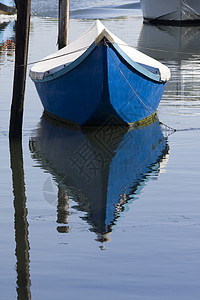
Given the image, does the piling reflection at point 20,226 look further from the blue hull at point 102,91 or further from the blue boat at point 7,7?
the blue boat at point 7,7

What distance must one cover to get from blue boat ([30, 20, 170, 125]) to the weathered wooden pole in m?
1.26

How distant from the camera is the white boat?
3788cm

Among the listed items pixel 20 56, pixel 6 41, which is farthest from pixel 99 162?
pixel 6 41

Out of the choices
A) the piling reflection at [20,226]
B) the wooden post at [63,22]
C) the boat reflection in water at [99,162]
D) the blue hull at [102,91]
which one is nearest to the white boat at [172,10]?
the wooden post at [63,22]

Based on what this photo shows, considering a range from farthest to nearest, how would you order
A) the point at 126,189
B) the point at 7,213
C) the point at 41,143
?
the point at 41,143, the point at 126,189, the point at 7,213

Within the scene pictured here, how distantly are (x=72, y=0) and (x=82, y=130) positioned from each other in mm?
48386

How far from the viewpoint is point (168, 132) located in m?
12.3

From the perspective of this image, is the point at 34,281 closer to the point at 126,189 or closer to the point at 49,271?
the point at 49,271

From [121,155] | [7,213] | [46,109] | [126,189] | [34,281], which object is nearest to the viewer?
[34,281]

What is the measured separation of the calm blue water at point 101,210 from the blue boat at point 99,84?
1.14ft

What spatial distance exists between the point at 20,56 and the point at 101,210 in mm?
3971

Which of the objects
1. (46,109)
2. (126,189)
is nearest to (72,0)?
(46,109)

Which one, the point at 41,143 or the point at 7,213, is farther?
the point at 41,143

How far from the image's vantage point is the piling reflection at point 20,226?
579cm
